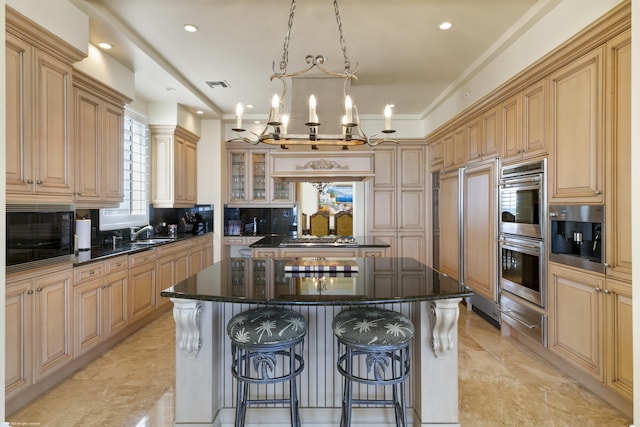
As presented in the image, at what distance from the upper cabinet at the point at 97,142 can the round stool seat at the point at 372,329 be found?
251cm

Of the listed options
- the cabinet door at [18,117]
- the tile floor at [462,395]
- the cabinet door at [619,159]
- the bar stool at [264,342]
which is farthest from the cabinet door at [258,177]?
the cabinet door at [619,159]

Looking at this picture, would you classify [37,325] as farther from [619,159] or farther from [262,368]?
[619,159]

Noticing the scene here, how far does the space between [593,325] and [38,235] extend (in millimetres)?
3534

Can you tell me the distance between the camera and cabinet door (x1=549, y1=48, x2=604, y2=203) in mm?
2291

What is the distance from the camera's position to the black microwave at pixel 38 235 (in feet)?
6.82

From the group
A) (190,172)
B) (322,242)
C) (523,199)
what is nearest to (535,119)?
(523,199)

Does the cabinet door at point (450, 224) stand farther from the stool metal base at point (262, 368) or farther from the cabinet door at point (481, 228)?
the stool metal base at point (262, 368)

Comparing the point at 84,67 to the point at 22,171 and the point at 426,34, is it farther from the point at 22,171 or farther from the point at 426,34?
A: the point at 426,34

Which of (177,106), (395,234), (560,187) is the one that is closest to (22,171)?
(177,106)

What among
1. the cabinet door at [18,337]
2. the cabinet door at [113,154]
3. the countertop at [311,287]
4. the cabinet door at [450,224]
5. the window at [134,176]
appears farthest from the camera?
the cabinet door at [450,224]

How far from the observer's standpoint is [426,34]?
122 inches

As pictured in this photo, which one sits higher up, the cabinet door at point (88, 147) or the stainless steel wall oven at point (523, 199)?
the cabinet door at point (88, 147)

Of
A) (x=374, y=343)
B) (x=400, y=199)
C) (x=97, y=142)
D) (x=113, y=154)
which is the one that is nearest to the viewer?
(x=374, y=343)

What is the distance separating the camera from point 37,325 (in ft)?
7.45
